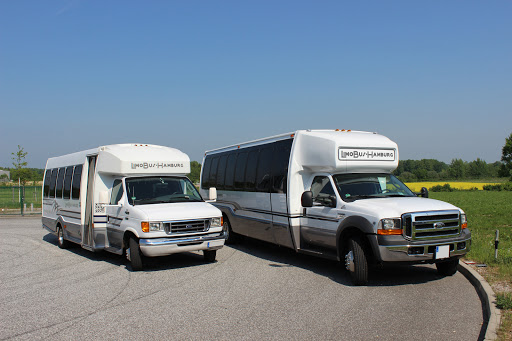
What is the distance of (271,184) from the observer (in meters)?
11.7

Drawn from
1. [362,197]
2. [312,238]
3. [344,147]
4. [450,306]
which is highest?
[344,147]

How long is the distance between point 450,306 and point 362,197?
2.92m

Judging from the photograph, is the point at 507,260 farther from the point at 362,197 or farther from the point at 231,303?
the point at 231,303

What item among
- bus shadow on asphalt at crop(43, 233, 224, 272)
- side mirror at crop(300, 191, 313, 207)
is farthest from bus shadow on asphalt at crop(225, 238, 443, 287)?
bus shadow on asphalt at crop(43, 233, 224, 272)

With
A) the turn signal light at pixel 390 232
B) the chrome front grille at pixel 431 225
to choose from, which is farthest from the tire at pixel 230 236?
the chrome front grille at pixel 431 225

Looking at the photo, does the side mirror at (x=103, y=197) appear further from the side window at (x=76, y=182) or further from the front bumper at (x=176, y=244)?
the side window at (x=76, y=182)

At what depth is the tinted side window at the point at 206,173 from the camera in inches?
637

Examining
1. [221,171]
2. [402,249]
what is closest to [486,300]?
[402,249]

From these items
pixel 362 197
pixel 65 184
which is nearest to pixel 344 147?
pixel 362 197

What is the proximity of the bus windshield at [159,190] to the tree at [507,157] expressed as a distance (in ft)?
359

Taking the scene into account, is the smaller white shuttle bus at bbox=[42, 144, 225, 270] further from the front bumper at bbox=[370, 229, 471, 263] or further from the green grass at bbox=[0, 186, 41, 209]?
the green grass at bbox=[0, 186, 41, 209]

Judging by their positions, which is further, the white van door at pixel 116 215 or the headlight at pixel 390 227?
the white van door at pixel 116 215

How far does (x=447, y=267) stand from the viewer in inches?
360

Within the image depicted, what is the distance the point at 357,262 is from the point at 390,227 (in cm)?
87
